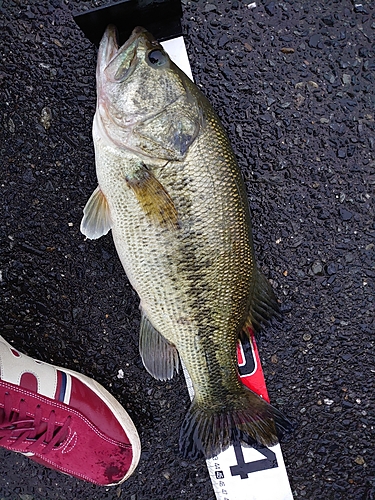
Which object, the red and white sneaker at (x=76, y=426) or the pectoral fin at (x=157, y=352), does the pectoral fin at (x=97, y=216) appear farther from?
the red and white sneaker at (x=76, y=426)

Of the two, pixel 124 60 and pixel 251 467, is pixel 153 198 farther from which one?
pixel 251 467

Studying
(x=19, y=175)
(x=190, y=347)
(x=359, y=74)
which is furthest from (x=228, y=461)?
(x=359, y=74)

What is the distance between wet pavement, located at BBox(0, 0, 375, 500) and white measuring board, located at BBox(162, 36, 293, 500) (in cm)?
8

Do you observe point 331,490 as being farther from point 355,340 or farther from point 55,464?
point 55,464

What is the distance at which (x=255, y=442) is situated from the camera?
1773 mm

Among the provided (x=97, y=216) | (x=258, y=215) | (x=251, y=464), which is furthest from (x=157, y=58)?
(x=251, y=464)

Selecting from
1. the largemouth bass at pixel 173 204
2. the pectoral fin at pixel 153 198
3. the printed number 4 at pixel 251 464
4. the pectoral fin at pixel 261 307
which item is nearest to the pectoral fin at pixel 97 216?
the largemouth bass at pixel 173 204

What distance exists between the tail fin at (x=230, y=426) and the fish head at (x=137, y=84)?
1149mm

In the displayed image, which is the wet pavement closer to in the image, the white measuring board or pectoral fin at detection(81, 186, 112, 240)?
the white measuring board

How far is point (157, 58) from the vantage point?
1530 mm

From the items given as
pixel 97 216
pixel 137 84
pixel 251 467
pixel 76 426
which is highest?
pixel 137 84

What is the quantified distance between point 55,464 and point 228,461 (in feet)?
2.66

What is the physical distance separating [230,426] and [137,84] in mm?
1333

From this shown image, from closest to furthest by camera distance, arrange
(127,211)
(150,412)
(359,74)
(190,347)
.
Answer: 1. (127,211)
2. (190,347)
3. (359,74)
4. (150,412)
